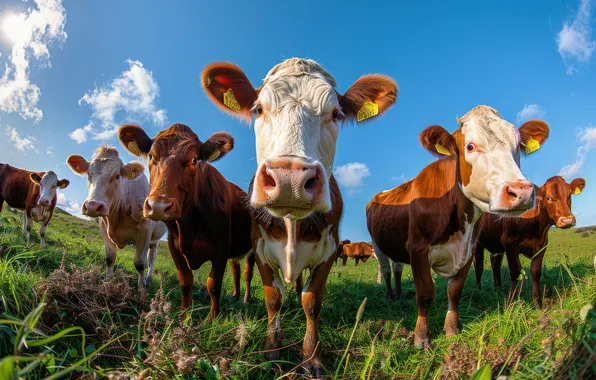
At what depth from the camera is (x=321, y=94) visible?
3342 millimetres

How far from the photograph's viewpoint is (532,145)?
197 inches

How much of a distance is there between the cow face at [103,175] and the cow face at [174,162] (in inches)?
65.1

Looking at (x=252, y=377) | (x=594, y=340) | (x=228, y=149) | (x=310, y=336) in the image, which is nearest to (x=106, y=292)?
(x=252, y=377)

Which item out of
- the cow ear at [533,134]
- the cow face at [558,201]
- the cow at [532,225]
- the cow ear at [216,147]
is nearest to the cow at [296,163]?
the cow ear at [216,147]

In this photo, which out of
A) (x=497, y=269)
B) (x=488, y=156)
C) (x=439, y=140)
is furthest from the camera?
(x=497, y=269)

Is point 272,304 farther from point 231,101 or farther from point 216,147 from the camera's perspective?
point 231,101

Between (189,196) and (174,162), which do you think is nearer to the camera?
(174,162)

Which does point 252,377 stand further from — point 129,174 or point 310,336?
point 129,174

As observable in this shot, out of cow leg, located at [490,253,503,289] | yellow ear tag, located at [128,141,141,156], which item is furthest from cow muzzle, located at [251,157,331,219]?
cow leg, located at [490,253,503,289]

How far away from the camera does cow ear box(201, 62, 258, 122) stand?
3.95 m

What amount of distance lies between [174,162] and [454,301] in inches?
150

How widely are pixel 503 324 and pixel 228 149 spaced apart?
3.86 m

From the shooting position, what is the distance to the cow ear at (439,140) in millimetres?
4605

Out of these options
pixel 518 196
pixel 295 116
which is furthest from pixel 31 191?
pixel 518 196
